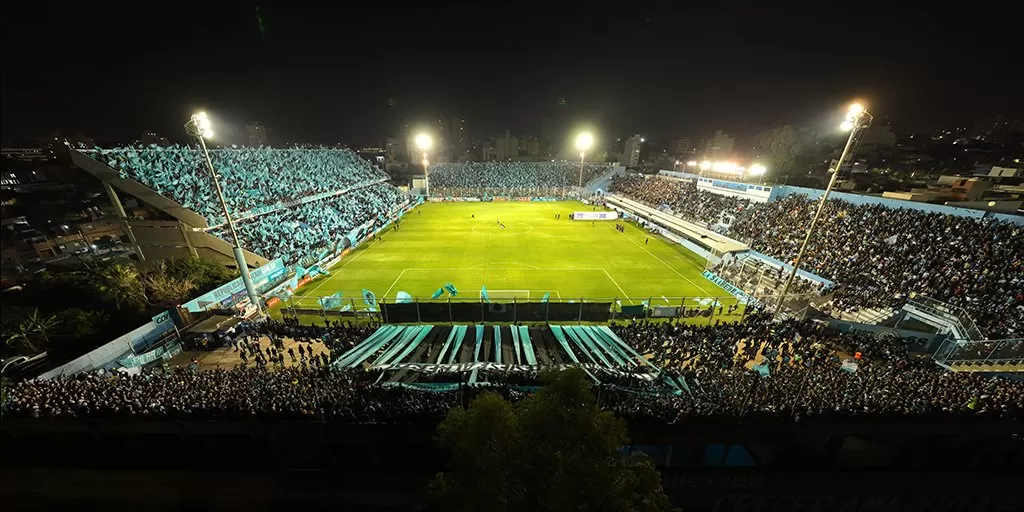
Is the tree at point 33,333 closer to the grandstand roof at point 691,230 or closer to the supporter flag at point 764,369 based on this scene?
the supporter flag at point 764,369

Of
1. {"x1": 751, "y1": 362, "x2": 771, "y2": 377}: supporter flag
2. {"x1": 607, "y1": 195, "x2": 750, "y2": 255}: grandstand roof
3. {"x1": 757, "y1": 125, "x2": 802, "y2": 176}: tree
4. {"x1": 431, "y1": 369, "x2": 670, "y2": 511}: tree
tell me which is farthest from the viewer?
{"x1": 757, "y1": 125, "x2": 802, "y2": 176}: tree

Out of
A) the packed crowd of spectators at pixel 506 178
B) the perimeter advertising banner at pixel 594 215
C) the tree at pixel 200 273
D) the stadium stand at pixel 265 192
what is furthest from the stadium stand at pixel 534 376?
the packed crowd of spectators at pixel 506 178

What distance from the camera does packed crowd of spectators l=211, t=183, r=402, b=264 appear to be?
28.1m

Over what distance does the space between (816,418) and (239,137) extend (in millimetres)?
157348

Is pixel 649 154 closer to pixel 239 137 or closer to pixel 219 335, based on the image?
pixel 219 335

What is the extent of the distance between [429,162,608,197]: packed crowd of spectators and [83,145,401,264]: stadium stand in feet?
70.6

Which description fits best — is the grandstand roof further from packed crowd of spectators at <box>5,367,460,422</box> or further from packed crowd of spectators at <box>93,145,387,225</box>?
packed crowd of spectators at <box>93,145,387,225</box>

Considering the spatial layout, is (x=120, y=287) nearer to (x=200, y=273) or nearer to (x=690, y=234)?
(x=200, y=273)

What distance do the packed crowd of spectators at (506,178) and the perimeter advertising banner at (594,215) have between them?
20774mm

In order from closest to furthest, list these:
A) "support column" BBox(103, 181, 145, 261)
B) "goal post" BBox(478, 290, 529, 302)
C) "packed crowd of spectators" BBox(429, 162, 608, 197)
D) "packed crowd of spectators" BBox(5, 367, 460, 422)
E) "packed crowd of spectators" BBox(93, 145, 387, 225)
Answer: "packed crowd of spectators" BBox(5, 367, 460, 422)
"goal post" BBox(478, 290, 529, 302)
"support column" BBox(103, 181, 145, 261)
"packed crowd of spectators" BBox(93, 145, 387, 225)
"packed crowd of spectators" BBox(429, 162, 608, 197)

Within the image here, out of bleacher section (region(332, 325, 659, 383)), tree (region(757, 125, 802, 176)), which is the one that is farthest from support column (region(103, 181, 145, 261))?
tree (region(757, 125, 802, 176))

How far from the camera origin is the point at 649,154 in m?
127

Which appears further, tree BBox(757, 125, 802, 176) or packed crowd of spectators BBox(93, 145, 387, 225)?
tree BBox(757, 125, 802, 176)

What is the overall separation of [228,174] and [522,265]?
29.9 meters
